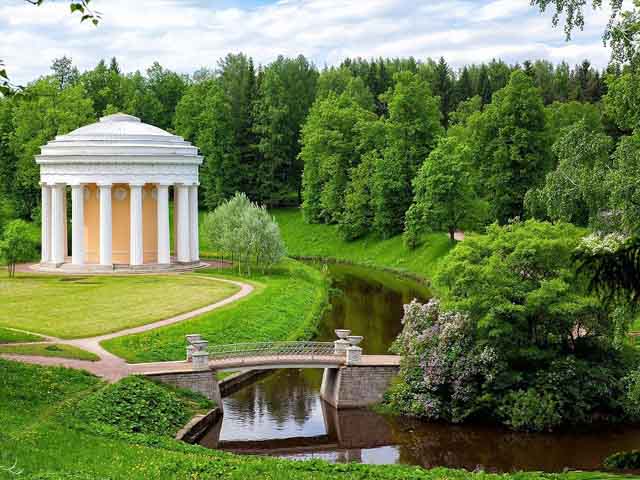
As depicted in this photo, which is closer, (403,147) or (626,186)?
(626,186)

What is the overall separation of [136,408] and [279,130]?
63.4 metres

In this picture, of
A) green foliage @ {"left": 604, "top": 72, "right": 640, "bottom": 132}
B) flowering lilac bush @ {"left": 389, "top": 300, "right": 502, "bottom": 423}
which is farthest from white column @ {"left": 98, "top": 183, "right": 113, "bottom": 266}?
green foliage @ {"left": 604, "top": 72, "right": 640, "bottom": 132}

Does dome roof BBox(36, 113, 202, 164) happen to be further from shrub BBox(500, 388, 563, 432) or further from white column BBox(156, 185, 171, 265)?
shrub BBox(500, 388, 563, 432)

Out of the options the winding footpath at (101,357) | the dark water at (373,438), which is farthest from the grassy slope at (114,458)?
the dark water at (373,438)

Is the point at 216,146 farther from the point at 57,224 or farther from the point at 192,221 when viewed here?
the point at 57,224

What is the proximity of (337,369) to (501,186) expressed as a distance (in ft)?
101

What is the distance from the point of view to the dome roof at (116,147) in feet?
190

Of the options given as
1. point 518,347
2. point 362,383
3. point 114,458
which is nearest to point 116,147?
point 362,383

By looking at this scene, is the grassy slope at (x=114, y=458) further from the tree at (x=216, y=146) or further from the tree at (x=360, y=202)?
the tree at (x=216, y=146)

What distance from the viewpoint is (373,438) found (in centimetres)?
2905

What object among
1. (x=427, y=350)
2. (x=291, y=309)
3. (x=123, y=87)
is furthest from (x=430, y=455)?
(x=123, y=87)

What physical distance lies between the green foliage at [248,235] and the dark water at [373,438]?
2048 centimetres

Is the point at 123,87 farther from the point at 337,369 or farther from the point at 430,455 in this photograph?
the point at 430,455

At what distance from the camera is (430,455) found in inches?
1065
